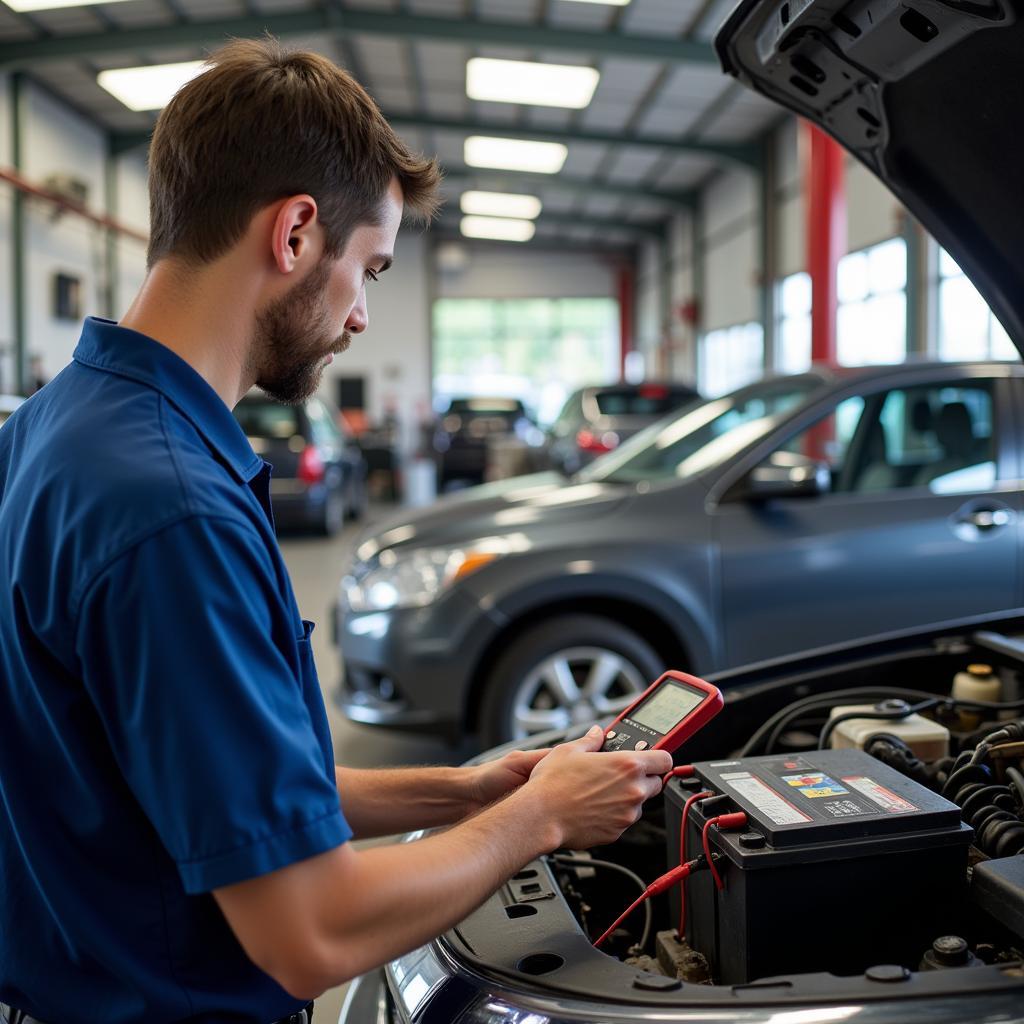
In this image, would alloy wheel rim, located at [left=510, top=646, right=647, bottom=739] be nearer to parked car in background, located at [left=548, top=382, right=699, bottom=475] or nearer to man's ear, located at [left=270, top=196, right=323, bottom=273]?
man's ear, located at [left=270, top=196, right=323, bottom=273]

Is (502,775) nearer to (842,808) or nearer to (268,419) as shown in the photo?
(842,808)

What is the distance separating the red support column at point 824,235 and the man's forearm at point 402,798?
9.55m

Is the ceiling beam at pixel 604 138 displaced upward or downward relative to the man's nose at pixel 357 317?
upward

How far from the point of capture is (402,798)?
1470 mm

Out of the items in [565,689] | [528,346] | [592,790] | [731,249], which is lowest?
[565,689]

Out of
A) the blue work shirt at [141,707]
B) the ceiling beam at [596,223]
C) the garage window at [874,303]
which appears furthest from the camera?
the ceiling beam at [596,223]

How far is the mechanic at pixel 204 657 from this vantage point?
35.9 inches

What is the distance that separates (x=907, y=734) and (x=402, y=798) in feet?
2.65

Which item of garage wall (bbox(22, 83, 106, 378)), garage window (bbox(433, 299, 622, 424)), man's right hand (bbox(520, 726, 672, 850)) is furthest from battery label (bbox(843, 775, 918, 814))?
garage window (bbox(433, 299, 622, 424))

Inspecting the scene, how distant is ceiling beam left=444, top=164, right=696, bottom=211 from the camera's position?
17.2 meters

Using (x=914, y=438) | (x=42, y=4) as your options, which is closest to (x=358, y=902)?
(x=914, y=438)

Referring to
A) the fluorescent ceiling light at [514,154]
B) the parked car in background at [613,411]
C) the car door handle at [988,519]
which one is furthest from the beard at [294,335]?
the fluorescent ceiling light at [514,154]

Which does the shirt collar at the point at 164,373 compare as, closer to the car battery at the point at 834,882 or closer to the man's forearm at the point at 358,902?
the man's forearm at the point at 358,902

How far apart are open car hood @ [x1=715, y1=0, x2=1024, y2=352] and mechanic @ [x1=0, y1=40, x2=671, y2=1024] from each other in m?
0.70
